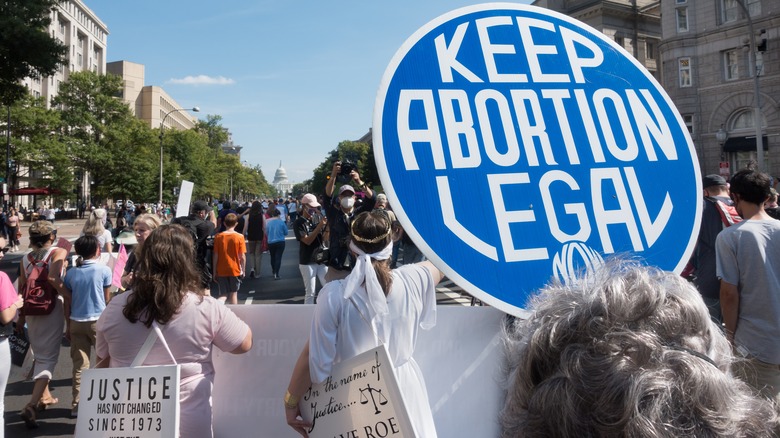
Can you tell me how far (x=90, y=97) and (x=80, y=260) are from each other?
62.4 metres

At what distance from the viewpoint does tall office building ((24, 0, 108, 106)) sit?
77188 millimetres

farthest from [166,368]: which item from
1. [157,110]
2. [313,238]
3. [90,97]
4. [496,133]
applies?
[157,110]

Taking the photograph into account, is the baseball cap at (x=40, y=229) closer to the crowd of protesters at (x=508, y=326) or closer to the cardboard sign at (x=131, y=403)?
the crowd of protesters at (x=508, y=326)

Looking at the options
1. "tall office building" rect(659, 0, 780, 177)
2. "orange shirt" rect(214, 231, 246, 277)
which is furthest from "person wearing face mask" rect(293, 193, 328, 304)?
"tall office building" rect(659, 0, 780, 177)

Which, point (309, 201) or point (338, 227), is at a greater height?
point (309, 201)

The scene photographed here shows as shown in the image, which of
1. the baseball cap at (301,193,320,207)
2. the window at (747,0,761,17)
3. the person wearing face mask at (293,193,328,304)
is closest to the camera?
the person wearing face mask at (293,193,328,304)

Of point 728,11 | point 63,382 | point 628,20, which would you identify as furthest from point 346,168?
point 628,20

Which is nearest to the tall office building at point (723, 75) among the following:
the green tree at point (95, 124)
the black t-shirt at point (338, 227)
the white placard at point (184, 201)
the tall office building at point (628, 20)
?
the tall office building at point (628, 20)

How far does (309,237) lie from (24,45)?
13839mm

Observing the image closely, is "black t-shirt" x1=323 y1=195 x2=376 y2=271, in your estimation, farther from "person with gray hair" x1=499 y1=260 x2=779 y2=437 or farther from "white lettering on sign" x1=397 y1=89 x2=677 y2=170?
"person with gray hair" x1=499 y1=260 x2=779 y2=437

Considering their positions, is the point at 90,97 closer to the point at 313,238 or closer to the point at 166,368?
the point at 313,238

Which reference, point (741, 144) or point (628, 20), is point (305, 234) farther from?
point (628, 20)

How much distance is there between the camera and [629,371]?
Result: 0.85 m

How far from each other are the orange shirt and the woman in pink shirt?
227 inches
